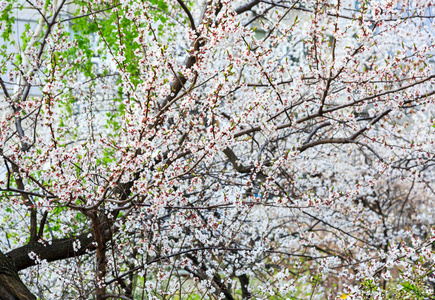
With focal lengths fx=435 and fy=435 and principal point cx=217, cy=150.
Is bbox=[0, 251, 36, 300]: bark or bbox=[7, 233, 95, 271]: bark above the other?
bbox=[7, 233, 95, 271]: bark

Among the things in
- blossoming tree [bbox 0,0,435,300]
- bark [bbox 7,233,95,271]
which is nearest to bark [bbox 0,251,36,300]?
blossoming tree [bbox 0,0,435,300]

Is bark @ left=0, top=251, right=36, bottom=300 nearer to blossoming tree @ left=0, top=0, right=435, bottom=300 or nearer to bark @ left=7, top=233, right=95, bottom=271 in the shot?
blossoming tree @ left=0, top=0, right=435, bottom=300

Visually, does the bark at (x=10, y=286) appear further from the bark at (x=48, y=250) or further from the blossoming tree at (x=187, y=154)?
the bark at (x=48, y=250)

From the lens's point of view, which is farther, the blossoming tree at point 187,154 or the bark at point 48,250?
the bark at point 48,250

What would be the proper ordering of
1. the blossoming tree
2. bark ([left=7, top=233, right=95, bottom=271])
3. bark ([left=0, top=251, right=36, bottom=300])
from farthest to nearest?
bark ([left=7, top=233, right=95, bottom=271])
bark ([left=0, top=251, right=36, bottom=300])
the blossoming tree

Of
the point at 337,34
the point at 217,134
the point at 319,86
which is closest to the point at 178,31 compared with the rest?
the point at 319,86

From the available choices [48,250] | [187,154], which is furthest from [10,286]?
[187,154]

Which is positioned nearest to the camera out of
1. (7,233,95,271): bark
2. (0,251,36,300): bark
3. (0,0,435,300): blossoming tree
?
(0,0,435,300): blossoming tree

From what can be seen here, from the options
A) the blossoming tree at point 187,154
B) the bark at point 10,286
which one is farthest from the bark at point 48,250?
the bark at point 10,286

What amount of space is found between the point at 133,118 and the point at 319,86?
1.97 meters

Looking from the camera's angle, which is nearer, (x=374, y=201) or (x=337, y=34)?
(x=337, y=34)

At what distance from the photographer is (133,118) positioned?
2.85 meters

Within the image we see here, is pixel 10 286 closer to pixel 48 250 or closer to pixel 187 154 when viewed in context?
pixel 48 250

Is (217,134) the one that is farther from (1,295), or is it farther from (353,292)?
(1,295)
